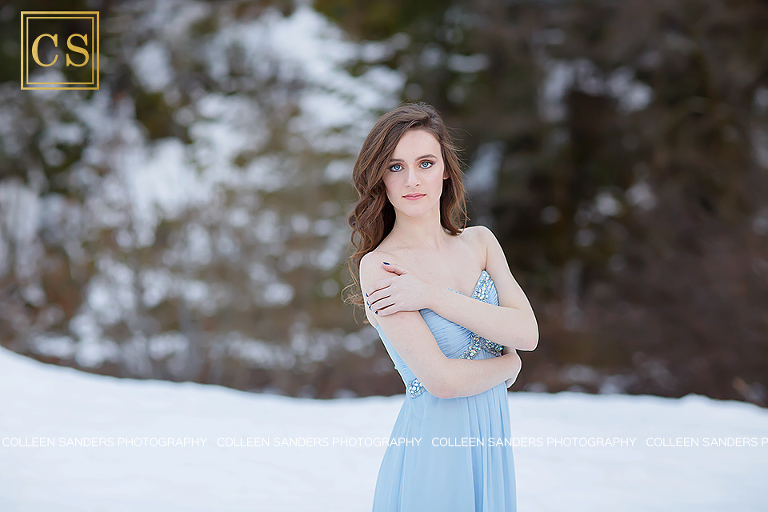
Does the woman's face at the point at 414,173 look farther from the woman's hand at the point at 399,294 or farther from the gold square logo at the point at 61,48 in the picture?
the gold square logo at the point at 61,48

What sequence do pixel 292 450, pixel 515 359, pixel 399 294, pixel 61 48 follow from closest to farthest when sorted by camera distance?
1. pixel 399 294
2. pixel 515 359
3. pixel 292 450
4. pixel 61 48

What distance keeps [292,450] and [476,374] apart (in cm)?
167

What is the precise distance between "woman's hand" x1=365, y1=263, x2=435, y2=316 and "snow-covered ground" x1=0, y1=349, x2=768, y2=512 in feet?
4.09

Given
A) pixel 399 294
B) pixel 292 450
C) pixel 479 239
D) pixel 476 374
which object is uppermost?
pixel 479 239

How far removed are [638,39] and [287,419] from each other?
154 inches

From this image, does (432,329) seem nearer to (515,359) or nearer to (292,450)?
(515,359)

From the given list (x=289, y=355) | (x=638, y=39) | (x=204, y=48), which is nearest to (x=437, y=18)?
(x=638, y=39)

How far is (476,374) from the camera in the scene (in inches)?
40.1

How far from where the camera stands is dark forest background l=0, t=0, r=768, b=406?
14.9 ft

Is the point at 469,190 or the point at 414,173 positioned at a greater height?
the point at 469,190

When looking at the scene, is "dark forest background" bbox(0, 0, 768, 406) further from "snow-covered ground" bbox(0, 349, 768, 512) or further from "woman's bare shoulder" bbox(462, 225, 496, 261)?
"woman's bare shoulder" bbox(462, 225, 496, 261)

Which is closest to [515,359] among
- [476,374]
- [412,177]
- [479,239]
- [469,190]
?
[476,374]

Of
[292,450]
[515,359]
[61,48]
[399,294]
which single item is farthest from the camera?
[61,48]

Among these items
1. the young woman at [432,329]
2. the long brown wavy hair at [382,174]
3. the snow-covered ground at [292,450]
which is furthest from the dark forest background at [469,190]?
the young woman at [432,329]
